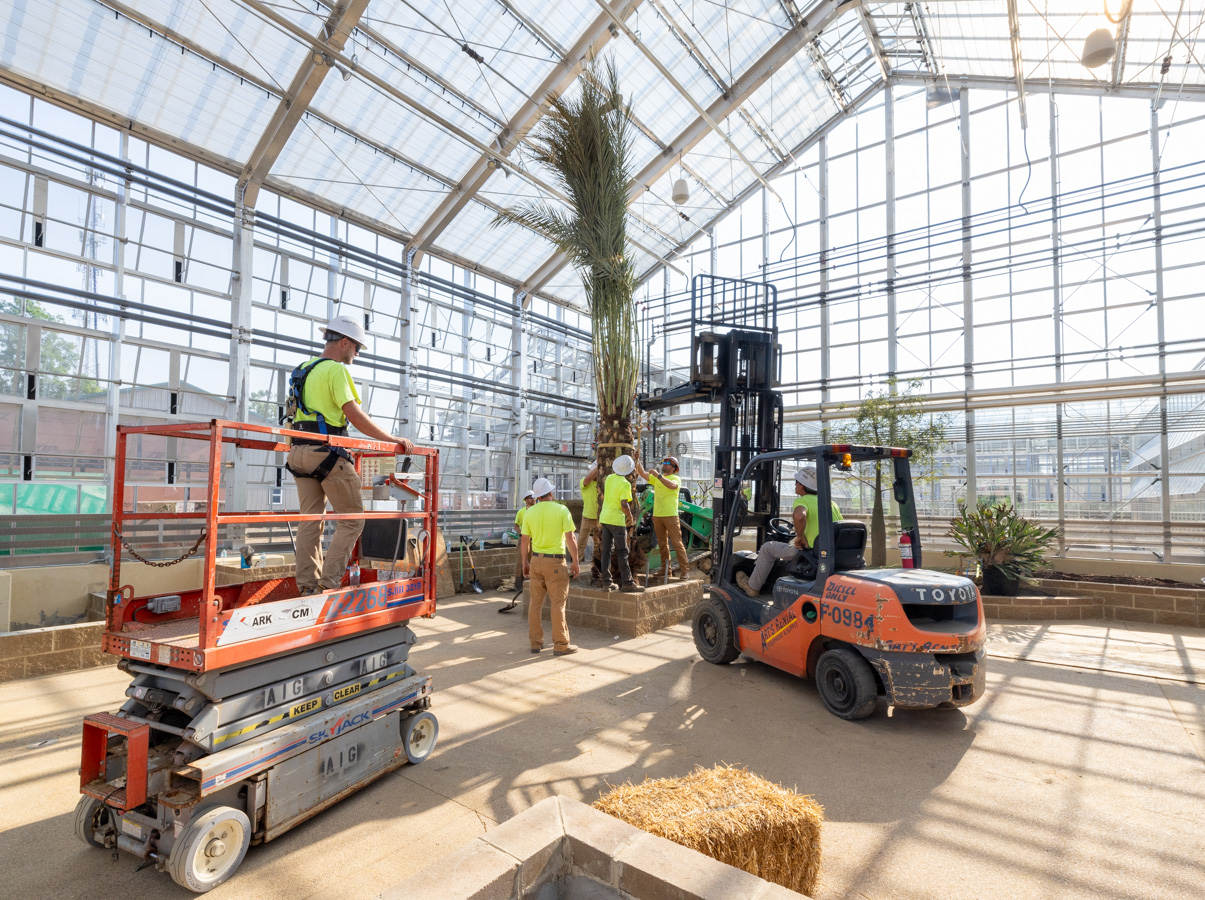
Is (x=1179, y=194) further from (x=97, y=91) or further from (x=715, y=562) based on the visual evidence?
(x=97, y=91)

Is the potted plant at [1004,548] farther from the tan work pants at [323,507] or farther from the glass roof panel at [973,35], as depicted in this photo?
the glass roof panel at [973,35]

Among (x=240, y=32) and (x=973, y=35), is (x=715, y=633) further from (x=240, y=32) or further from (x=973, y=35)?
(x=973, y=35)

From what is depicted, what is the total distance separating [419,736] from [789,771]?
257 cm

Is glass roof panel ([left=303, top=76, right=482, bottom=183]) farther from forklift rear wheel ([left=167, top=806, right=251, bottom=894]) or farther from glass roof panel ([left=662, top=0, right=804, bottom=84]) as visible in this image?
forklift rear wheel ([left=167, top=806, right=251, bottom=894])

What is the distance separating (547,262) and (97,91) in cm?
1110

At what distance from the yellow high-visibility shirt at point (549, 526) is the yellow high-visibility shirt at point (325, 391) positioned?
3617 mm

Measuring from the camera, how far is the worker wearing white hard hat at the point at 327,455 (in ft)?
13.5

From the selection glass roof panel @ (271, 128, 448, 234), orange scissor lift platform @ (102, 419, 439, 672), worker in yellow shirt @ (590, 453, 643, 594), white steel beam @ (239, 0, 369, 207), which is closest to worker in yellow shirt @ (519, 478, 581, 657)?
worker in yellow shirt @ (590, 453, 643, 594)

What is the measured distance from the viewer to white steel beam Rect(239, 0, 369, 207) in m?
10.9

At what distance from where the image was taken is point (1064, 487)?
14664 millimetres

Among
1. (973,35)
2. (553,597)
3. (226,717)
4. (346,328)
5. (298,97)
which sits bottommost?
(553,597)

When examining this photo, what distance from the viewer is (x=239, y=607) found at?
146 inches

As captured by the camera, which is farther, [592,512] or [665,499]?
[592,512]

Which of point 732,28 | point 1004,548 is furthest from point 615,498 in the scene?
point 732,28
